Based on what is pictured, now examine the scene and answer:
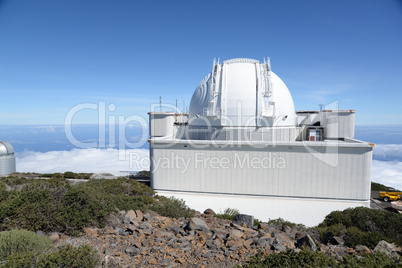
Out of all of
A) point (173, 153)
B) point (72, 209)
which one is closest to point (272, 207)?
point (173, 153)

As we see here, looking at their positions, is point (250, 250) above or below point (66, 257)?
below

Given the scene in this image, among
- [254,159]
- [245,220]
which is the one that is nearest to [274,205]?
[254,159]

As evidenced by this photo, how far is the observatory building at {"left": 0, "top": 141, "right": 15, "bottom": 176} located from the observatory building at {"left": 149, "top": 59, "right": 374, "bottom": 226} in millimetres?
15005

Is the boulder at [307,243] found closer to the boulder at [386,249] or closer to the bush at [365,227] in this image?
the boulder at [386,249]

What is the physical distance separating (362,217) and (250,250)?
5.64 meters

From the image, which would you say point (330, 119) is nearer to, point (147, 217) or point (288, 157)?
point (288, 157)

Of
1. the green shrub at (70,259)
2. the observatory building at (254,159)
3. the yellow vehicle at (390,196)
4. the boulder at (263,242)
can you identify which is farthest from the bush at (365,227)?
the yellow vehicle at (390,196)

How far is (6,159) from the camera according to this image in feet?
59.4

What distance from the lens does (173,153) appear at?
11406 millimetres

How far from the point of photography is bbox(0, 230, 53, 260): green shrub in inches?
152

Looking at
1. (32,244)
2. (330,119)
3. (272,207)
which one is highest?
(330,119)

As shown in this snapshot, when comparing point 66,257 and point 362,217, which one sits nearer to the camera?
point 66,257

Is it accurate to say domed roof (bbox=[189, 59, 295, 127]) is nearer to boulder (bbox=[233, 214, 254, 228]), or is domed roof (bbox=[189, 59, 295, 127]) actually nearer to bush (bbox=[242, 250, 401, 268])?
boulder (bbox=[233, 214, 254, 228])

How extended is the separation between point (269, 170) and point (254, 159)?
0.91 meters
